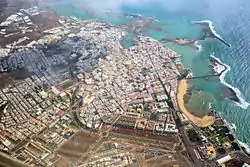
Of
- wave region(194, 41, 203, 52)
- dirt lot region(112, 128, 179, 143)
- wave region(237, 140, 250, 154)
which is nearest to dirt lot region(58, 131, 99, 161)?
dirt lot region(112, 128, 179, 143)

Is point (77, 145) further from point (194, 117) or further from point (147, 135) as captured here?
point (194, 117)

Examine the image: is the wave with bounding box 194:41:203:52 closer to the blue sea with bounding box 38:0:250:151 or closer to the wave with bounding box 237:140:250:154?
the blue sea with bounding box 38:0:250:151

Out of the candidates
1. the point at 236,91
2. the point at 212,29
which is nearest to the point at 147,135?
the point at 236,91

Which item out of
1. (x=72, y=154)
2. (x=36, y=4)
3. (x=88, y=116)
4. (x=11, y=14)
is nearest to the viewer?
(x=72, y=154)

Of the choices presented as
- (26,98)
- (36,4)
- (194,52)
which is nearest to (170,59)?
(194,52)

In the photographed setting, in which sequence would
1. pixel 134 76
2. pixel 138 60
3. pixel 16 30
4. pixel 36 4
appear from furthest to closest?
pixel 36 4 < pixel 16 30 < pixel 138 60 < pixel 134 76

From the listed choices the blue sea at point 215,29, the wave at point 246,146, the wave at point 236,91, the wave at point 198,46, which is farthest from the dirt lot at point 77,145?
the wave at point 198,46

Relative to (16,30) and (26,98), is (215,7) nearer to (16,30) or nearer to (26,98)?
(16,30)
